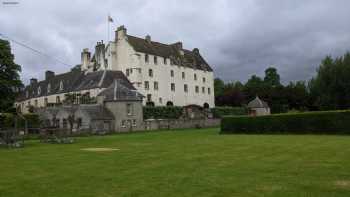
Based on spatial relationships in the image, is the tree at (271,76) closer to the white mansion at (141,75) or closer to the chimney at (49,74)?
the white mansion at (141,75)

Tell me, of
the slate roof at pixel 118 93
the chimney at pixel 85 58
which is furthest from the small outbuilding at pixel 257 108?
the chimney at pixel 85 58

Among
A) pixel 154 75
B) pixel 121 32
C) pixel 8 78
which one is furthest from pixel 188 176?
pixel 121 32

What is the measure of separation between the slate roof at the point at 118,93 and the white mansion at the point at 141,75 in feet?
16.1

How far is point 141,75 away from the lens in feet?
199

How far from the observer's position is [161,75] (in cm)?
6438

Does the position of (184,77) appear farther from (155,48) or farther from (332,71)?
(332,71)

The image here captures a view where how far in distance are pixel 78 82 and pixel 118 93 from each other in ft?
47.2

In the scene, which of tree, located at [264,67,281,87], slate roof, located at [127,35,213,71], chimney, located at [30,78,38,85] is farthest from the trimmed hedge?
tree, located at [264,67,281,87]

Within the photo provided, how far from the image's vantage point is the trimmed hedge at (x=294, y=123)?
Answer: 29.4 metres

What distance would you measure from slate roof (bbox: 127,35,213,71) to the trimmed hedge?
28.6 m

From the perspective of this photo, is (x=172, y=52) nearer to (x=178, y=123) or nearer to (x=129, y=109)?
(x=178, y=123)

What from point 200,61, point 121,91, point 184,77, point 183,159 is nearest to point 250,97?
point 200,61

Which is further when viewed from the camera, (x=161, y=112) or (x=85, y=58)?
(x=85, y=58)

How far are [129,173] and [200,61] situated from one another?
215 feet
